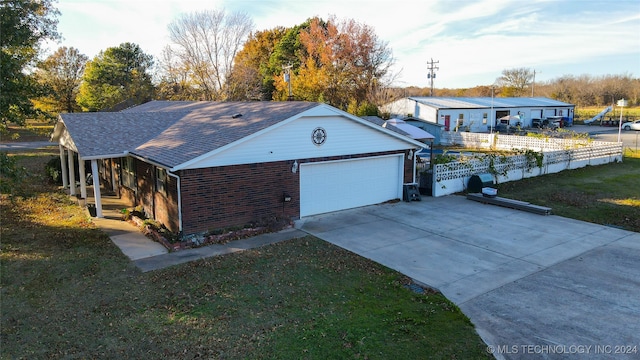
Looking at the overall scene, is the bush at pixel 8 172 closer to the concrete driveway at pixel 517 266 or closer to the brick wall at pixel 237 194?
the brick wall at pixel 237 194

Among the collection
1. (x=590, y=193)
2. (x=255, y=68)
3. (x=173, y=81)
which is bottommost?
(x=590, y=193)

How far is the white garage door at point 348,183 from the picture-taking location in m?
13.8

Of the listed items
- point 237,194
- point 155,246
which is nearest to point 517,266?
point 237,194

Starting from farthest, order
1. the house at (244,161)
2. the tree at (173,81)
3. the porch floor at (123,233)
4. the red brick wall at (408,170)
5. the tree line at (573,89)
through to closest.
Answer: the tree line at (573,89) < the tree at (173,81) < the red brick wall at (408,170) < the house at (244,161) < the porch floor at (123,233)

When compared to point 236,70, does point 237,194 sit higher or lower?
lower

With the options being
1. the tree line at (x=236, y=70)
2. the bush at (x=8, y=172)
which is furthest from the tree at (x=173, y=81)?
the bush at (x=8, y=172)

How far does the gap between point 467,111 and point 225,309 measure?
39912mm

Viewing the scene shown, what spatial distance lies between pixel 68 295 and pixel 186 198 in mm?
3801

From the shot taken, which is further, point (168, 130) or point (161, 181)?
point (168, 130)

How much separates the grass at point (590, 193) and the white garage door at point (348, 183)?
5.07m

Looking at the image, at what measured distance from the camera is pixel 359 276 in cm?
891

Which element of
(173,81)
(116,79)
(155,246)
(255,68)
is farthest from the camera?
(255,68)

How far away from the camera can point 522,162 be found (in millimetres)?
20312

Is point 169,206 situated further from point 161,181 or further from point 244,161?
point 244,161
